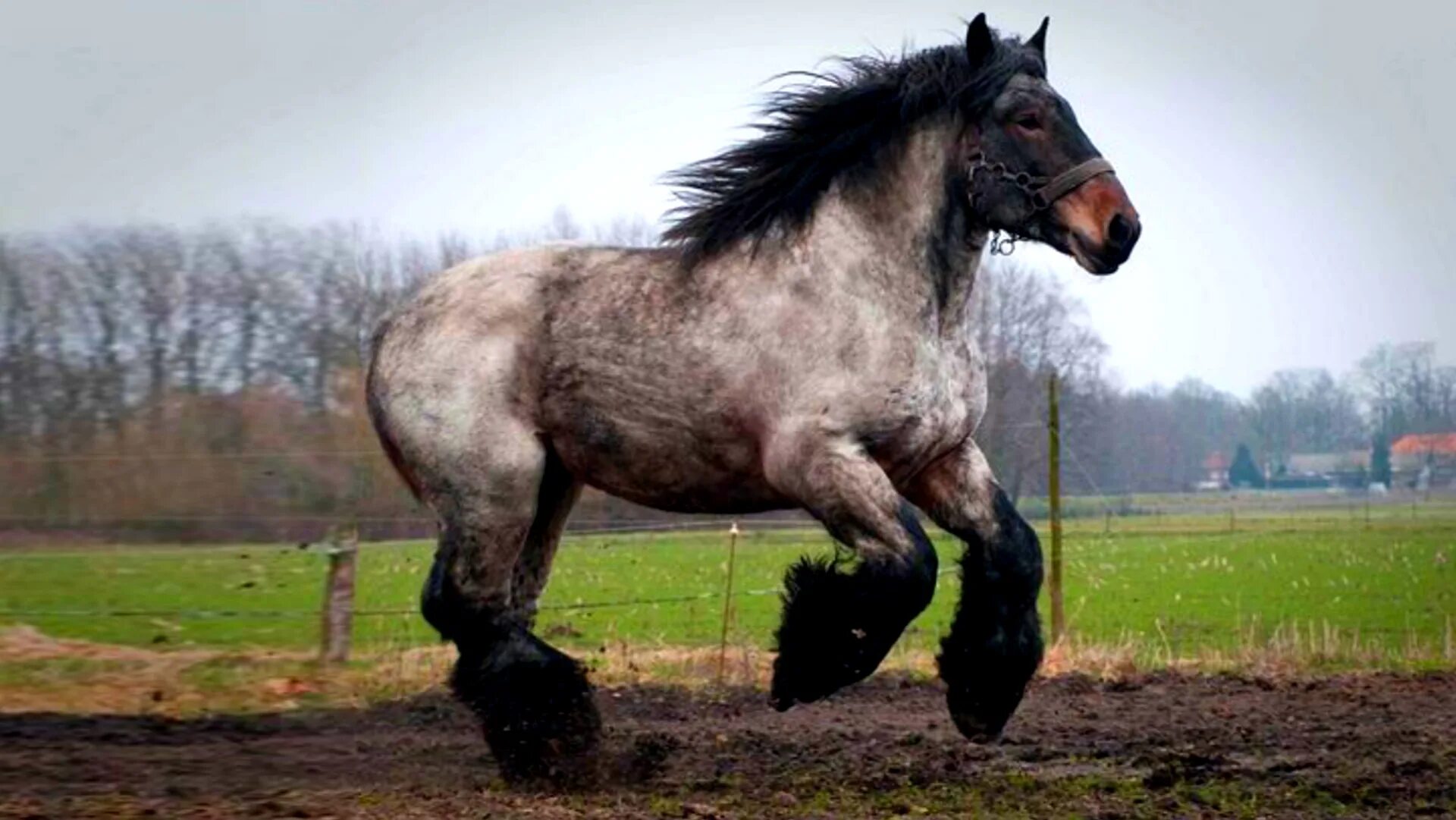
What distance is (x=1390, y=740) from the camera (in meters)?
7.31

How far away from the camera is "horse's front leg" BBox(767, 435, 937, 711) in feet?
20.7

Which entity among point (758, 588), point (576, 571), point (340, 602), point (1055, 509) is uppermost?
point (1055, 509)

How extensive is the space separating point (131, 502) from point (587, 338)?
2.96 meters

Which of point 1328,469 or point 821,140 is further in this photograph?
point 1328,469

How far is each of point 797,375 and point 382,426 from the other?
6.45ft

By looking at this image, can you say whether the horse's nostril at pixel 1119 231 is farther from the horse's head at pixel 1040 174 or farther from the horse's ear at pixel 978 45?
the horse's ear at pixel 978 45

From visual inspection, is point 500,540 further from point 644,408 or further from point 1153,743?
point 1153,743

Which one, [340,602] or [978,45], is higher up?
[978,45]

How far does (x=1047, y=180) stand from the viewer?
268 inches

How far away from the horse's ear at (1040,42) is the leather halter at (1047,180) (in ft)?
1.99

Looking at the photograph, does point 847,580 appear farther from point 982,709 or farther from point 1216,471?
point 1216,471

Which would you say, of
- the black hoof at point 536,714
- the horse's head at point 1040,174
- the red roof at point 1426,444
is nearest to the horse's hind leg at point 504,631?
the black hoof at point 536,714

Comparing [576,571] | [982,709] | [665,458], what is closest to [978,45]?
[665,458]

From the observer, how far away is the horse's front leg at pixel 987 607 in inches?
262
